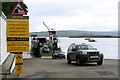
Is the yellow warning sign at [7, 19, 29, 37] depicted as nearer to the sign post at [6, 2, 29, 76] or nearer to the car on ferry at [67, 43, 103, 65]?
the sign post at [6, 2, 29, 76]

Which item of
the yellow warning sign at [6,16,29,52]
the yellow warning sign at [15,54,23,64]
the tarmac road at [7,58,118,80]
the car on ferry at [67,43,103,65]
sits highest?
the yellow warning sign at [6,16,29,52]

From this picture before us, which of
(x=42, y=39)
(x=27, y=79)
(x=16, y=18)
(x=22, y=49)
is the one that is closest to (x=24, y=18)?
(x=16, y=18)

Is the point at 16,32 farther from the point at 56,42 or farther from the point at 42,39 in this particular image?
the point at 42,39

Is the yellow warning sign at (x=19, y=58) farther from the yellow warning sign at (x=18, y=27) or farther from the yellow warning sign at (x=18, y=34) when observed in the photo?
the yellow warning sign at (x=18, y=27)

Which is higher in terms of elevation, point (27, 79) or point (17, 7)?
point (17, 7)

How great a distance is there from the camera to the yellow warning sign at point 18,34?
14.8 m

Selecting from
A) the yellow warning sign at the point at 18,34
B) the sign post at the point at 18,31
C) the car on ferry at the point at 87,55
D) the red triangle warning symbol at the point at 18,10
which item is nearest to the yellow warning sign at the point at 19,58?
the sign post at the point at 18,31

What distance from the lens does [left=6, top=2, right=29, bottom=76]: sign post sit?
14.8m

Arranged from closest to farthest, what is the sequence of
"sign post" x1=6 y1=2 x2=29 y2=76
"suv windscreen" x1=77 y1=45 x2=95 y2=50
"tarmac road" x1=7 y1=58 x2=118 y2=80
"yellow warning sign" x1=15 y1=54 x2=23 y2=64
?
1. "sign post" x1=6 y1=2 x2=29 y2=76
2. "yellow warning sign" x1=15 y1=54 x2=23 y2=64
3. "tarmac road" x1=7 y1=58 x2=118 y2=80
4. "suv windscreen" x1=77 y1=45 x2=95 y2=50

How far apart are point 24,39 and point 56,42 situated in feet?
151

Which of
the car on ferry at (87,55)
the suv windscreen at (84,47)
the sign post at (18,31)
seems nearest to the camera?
the sign post at (18,31)

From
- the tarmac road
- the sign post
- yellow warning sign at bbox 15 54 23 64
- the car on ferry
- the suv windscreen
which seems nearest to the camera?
the sign post

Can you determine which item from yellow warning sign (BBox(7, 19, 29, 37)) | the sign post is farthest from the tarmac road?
yellow warning sign (BBox(7, 19, 29, 37))

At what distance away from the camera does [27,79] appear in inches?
616
